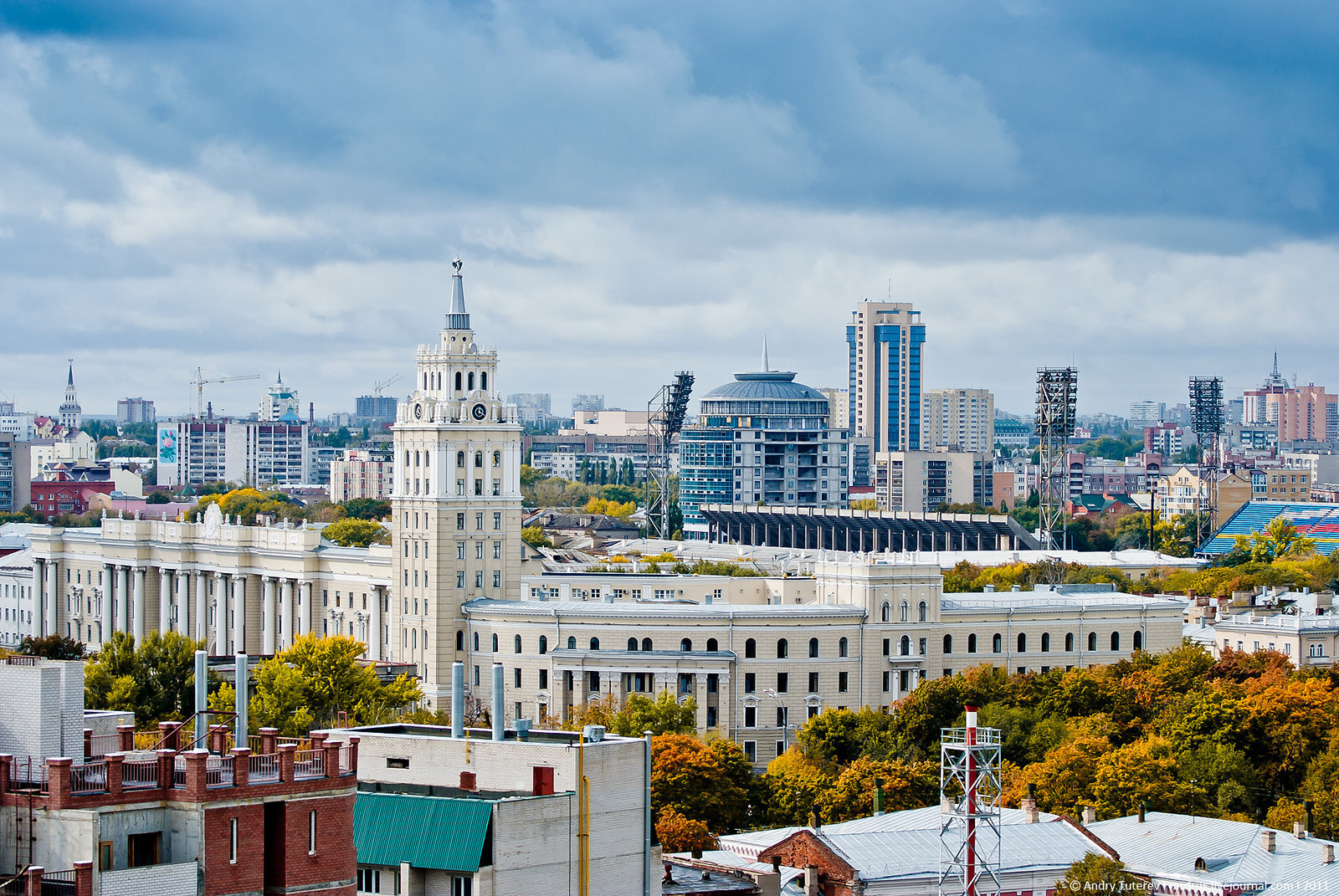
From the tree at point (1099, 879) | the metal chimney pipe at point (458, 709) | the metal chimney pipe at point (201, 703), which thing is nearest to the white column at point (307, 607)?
the metal chimney pipe at point (458, 709)

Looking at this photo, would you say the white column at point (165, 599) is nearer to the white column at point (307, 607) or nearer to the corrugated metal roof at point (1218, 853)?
the white column at point (307, 607)

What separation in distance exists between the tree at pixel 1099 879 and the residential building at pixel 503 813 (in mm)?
13036

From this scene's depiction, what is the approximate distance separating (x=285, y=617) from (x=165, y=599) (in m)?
16.4

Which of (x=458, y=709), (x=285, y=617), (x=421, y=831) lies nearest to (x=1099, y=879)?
(x=458, y=709)

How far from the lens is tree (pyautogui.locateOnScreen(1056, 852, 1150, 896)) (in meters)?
76.2

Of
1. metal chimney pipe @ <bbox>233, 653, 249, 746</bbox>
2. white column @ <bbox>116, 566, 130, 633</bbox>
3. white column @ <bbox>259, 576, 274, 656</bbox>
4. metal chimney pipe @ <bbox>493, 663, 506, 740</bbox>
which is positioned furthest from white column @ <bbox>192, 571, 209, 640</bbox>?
metal chimney pipe @ <bbox>233, 653, 249, 746</bbox>

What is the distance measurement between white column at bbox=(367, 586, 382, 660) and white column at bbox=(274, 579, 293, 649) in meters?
11.8

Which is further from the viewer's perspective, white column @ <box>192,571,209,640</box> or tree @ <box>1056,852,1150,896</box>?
white column @ <box>192,571,209,640</box>

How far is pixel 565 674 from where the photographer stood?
146m

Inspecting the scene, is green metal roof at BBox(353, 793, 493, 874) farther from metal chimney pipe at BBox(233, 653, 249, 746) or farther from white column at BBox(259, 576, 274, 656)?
white column at BBox(259, 576, 274, 656)

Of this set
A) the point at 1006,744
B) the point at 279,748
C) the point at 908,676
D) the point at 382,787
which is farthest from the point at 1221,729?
the point at 279,748

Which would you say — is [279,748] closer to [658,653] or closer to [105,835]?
[105,835]

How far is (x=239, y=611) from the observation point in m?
183

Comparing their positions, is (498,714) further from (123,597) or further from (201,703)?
(123,597)
